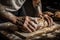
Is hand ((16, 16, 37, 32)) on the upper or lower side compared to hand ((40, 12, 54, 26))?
lower

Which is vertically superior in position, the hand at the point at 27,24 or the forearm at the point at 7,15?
the forearm at the point at 7,15

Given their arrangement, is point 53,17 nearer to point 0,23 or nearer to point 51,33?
point 51,33

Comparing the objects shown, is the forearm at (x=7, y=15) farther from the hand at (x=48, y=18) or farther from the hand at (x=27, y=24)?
the hand at (x=48, y=18)

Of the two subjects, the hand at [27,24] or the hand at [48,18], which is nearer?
the hand at [27,24]

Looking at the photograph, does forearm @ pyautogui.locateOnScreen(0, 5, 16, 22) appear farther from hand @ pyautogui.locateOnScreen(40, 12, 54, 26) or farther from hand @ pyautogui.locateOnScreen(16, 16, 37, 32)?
hand @ pyautogui.locateOnScreen(40, 12, 54, 26)

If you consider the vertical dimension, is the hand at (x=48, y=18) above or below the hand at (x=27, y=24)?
above

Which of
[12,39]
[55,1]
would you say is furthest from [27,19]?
[55,1]

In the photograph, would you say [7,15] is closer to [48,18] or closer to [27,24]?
[27,24]

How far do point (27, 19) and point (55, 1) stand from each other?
878 millimetres

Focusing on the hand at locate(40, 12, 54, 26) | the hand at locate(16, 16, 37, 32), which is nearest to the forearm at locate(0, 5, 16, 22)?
the hand at locate(16, 16, 37, 32)

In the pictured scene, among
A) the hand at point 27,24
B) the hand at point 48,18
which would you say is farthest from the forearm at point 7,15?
the hand at point 48,18

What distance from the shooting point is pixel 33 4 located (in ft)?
3.49

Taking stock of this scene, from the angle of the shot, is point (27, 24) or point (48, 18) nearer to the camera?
point (27, 24)

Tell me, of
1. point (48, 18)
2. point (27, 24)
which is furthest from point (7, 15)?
point (48, 18)
